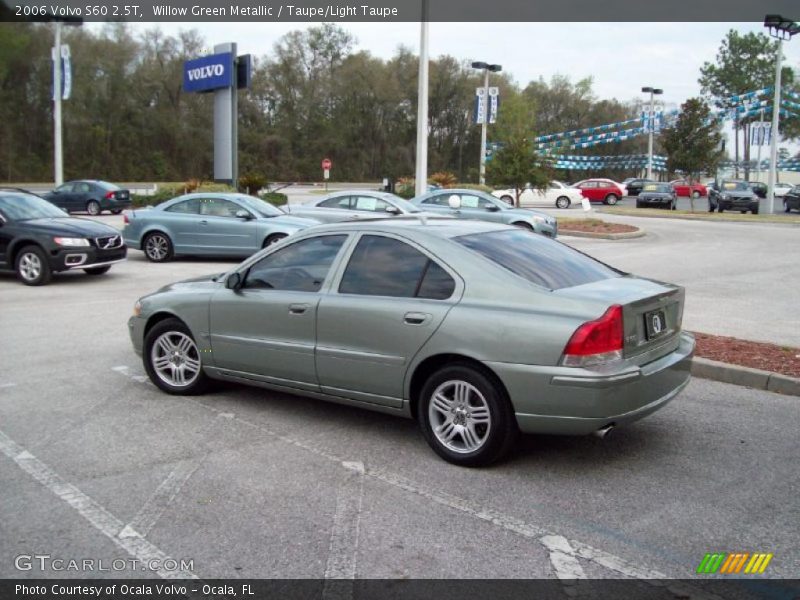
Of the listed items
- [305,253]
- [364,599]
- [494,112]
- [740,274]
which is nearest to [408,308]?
[305,253]

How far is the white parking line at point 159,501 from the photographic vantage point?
417 centimetres

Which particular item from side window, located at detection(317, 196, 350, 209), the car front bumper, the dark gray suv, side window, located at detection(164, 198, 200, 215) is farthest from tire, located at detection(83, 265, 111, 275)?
the dark gray suv

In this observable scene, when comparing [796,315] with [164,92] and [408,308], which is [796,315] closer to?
[408,308]

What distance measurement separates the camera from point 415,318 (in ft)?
17.0

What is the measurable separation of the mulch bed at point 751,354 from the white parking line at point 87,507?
5431mm

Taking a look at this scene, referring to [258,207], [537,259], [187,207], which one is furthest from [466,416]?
[187,207]

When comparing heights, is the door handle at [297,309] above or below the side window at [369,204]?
below

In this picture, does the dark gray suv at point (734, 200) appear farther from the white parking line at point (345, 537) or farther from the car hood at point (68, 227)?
the white parking line at point (345, 537)

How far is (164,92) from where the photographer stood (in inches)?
2781

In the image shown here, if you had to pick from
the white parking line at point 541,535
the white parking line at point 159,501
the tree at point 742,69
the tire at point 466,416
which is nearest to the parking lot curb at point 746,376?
the tire at point 466,416

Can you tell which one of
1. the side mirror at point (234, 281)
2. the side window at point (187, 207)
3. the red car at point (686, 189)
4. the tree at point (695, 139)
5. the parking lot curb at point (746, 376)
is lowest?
the parking lot curb at point (746, 376)

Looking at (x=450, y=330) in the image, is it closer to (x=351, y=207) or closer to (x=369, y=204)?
(x=369, y=204)

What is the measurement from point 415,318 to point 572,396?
1.13 metres

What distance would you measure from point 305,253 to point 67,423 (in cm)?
217
